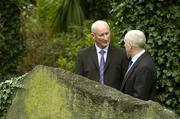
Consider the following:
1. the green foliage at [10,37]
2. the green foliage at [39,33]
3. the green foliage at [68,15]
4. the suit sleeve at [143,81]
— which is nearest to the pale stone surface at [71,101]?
the suit sleeve at [143,81]

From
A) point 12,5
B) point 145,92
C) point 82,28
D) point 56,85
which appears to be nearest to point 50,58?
point 82,28

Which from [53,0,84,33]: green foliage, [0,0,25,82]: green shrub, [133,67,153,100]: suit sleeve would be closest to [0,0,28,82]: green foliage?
[0,0,25,82]: green shrub

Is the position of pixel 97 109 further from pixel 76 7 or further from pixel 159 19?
pixel 76 7

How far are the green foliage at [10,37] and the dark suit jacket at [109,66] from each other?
4633 millimetres

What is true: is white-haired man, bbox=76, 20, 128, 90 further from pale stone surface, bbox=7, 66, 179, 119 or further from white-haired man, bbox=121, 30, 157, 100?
pale stone surface, bbox=7, 66, 179, 119

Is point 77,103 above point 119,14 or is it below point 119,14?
below

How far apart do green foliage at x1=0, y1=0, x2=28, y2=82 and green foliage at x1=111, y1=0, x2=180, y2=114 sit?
12.7 ft

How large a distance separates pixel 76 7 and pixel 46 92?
9.20 m

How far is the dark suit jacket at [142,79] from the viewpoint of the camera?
4918 millimetres

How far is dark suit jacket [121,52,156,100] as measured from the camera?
492 cm

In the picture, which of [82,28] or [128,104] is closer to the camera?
[128,104]

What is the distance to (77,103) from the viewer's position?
3875 millimetres

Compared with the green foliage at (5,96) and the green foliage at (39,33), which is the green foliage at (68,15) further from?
the green foliage at (5,96)

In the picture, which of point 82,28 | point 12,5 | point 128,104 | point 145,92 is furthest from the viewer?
point 82,28
